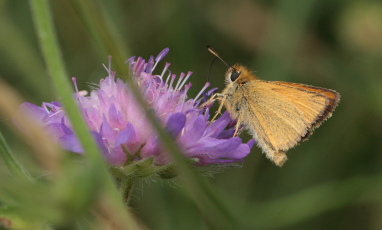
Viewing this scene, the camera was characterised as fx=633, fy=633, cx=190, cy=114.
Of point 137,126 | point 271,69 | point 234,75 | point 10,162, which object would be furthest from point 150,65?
point 271,69

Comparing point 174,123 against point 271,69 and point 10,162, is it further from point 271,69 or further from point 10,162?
point 271,69

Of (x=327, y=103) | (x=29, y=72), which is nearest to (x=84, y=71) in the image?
(x=29, y=72)

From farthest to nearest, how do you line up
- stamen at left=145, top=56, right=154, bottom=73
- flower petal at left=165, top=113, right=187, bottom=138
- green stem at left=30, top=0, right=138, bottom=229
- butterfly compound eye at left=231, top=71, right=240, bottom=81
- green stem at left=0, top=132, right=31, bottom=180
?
butterfly compound eye at left=231, top=71, right=240, bottom=81 < stamen at left=145, top=56, right=154, bottom=73 < flower petal at left=165, top=113, right=187, bottom=138 < green stem at left=0, top=132, right=31, bottom=180 < green stem at left=30, top=0, right=138, bottom=229

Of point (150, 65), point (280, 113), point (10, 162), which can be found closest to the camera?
point (10, 162)

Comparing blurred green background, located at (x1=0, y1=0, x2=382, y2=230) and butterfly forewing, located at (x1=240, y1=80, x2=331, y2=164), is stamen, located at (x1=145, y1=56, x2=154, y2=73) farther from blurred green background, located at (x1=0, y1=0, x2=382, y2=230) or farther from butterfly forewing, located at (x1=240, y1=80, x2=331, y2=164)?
blurred green background, located at (x1=0, y1=0, x2=382, y2=230)

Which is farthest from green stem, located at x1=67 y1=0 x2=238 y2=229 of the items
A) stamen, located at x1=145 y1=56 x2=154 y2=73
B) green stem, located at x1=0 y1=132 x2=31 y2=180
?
stamen, located at x1=145 y1=56 x2=154 y2=73

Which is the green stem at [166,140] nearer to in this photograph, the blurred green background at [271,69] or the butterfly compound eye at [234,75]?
the butterfly compound eye at [234,75]

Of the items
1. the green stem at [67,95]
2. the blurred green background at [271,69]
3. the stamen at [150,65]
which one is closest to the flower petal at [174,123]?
the stamen at [150,65]

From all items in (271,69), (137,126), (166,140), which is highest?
(166,140)
